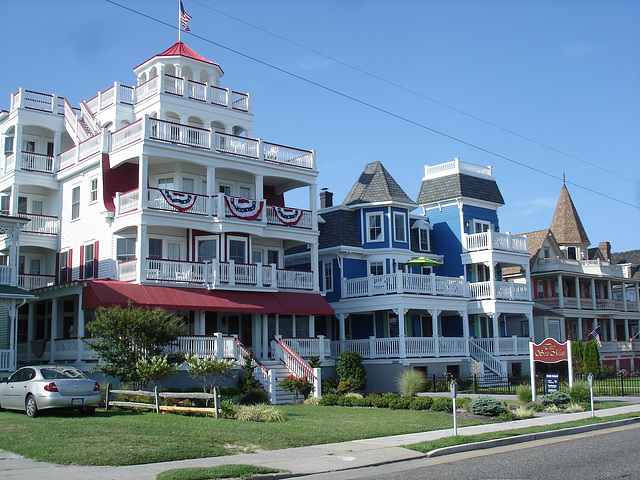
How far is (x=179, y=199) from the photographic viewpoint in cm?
3055

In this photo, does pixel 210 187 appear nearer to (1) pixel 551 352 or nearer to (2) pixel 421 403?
(2) pixel 421 403

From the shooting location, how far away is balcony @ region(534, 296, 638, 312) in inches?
2029

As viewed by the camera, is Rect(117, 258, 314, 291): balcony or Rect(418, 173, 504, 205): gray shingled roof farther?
Rect(418, 173, 504, 205): gray shingled roof

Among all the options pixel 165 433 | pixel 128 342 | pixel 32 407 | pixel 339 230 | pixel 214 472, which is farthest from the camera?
pixel 339 230

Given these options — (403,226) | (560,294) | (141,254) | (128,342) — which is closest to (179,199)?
(141,254)

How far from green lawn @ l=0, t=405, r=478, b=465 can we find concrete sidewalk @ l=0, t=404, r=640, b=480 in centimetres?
41

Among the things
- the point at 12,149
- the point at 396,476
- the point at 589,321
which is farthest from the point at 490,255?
the point at 396,476

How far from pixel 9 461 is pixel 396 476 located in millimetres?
7032

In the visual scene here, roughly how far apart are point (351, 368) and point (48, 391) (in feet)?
55.1

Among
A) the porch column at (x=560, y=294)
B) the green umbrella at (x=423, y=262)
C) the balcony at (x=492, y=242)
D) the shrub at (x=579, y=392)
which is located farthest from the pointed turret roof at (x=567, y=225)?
the shrub at (x=579, y=392)

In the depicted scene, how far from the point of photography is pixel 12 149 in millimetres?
37625

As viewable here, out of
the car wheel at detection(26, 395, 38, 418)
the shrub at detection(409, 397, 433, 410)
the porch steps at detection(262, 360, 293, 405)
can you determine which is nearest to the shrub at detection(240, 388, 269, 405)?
the porch steps at detection(262, 360, 293, 405)

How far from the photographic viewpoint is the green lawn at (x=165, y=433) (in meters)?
13.7

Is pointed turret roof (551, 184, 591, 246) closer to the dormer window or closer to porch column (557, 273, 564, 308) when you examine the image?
porch column (557, 273, 564, 308)
